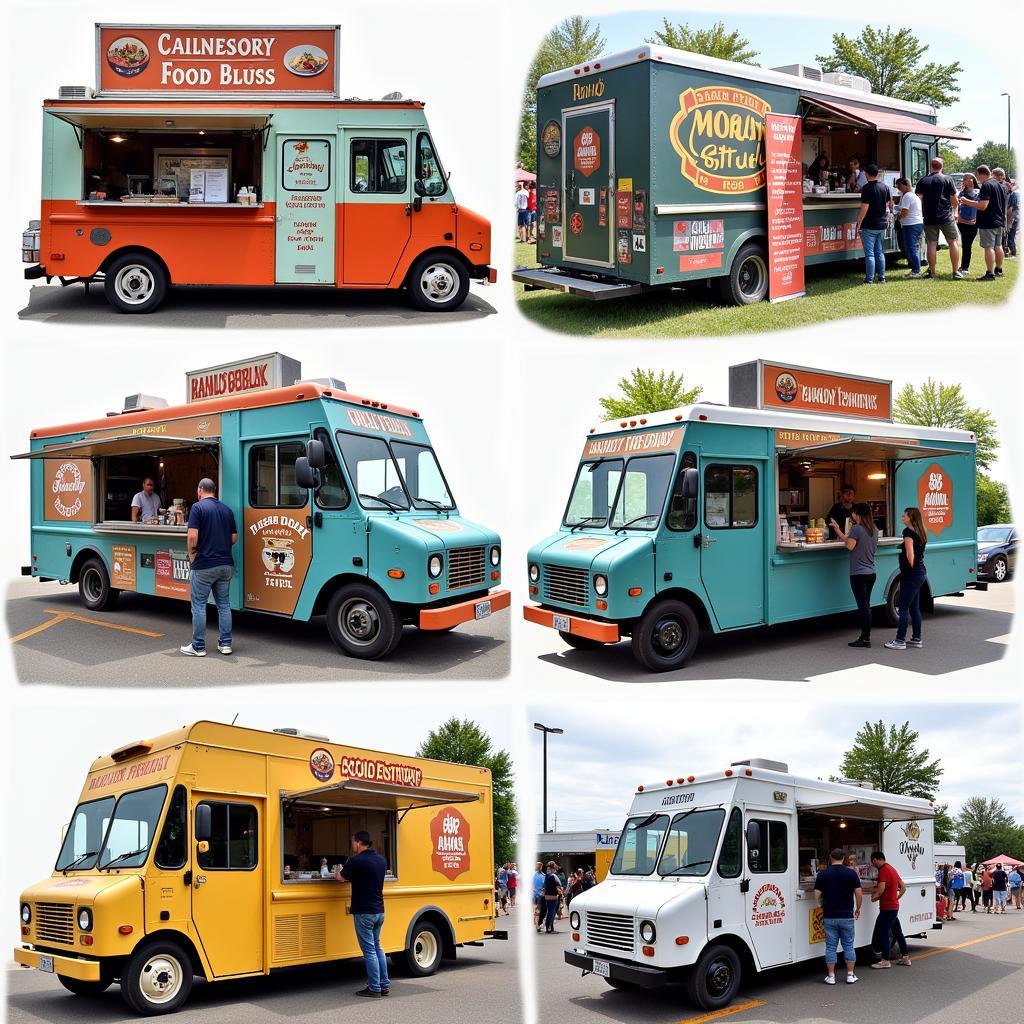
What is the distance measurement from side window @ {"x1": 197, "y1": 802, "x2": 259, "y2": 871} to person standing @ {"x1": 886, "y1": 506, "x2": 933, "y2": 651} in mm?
7096

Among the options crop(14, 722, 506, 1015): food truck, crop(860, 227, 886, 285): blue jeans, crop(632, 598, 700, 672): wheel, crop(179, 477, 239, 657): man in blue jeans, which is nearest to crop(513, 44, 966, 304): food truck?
crop(860, 227, 886, 285): blue jeans

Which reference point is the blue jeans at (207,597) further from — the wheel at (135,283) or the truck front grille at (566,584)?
the wheel at (135,283)

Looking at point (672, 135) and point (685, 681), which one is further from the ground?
point (672, 135)

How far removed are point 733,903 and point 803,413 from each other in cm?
568

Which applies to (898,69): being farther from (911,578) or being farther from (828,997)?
(828,997)

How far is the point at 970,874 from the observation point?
20.9m

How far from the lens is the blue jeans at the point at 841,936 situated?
8.63 meters

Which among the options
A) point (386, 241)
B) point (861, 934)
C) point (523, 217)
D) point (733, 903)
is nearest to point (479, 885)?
point (733, 903)

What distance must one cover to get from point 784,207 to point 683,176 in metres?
1.92

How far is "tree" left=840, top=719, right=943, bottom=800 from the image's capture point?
3222 centimetres

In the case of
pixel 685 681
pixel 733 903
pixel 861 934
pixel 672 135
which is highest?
pixel 672 135

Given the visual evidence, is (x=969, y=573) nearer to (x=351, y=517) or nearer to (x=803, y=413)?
(x=803, y=413)

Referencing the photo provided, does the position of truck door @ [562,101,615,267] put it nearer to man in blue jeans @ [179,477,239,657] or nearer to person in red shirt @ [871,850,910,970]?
man in blue jeans @ [179,477,239,657]

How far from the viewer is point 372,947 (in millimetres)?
8141
